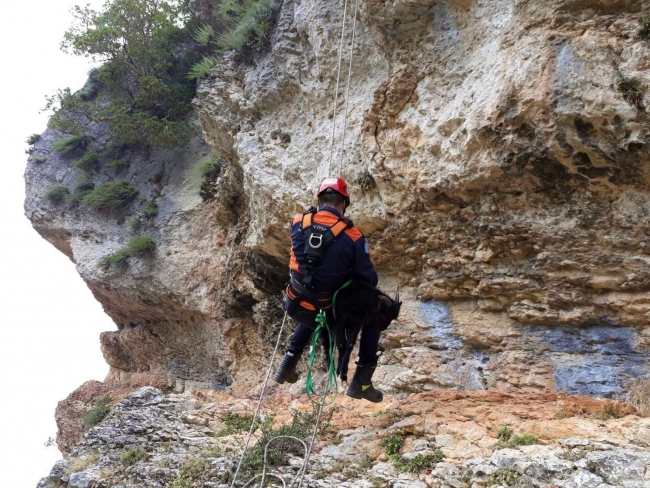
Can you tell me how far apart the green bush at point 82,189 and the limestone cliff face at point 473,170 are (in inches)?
176

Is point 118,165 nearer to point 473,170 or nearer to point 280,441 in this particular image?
point 280,441

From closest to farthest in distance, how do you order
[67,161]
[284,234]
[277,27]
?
[284,234] → [277,27] → [67,161]

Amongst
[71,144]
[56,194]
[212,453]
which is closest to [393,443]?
[212,453]

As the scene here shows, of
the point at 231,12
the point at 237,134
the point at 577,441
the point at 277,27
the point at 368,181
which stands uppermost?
the point at 231,12

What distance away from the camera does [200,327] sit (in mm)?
10664

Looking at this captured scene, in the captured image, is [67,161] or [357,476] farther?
[67,161]

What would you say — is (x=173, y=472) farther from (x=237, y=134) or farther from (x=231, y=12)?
(x=231, y=12)

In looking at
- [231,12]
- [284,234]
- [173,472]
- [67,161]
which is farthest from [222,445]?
[67,161]

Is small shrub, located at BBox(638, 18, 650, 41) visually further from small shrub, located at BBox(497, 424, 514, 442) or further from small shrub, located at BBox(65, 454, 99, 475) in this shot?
small shrub, located at BBox(65, 454, 99, 475)

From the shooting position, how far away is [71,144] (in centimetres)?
1305

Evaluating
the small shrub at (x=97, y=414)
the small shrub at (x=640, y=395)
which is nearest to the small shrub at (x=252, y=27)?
the small shrub at (x=640, y=395)

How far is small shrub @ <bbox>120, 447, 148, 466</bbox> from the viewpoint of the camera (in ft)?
20.1

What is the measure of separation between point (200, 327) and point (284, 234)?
12.7 feet

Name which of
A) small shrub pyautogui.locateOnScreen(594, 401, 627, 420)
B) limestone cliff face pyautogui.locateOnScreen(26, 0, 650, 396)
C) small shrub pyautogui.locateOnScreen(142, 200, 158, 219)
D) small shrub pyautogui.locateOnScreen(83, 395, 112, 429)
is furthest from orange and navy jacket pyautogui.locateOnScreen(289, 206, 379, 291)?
small shrub pyautogui.locateOnScreen(83, 395, 112, 429)
